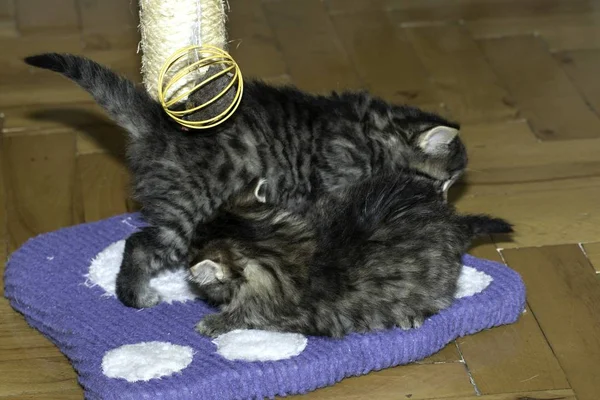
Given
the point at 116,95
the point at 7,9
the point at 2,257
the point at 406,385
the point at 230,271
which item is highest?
the point at 116,95

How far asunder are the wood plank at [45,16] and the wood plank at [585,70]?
6.26 feet

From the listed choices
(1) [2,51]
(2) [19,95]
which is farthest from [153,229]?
(1) [2,51]

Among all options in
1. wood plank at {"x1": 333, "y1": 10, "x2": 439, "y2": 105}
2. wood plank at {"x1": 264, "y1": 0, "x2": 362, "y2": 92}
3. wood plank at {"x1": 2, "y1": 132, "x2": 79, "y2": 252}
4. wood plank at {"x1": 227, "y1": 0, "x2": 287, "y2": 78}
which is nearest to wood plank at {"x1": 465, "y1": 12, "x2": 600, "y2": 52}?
wood plank at {"x1": 333, "y1": 10, "x2": 439, "y2": 105}

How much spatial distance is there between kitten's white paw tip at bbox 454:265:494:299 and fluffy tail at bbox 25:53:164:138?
87cm

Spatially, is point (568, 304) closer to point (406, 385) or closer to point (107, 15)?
point (406, 385)

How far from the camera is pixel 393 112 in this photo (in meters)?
2.81

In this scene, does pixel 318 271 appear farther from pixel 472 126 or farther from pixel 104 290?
pixel 472 126

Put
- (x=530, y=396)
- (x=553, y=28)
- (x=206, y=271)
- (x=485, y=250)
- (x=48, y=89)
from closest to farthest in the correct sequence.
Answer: (x=206, y=271)
(x=530, y=396)
(x=485, y=250)
(x=48, y=89)
(x=553, y=28)

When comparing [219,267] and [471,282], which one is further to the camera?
[471,282]

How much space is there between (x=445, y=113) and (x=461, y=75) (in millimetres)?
300

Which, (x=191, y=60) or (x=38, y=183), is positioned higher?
(x=191, y=60)

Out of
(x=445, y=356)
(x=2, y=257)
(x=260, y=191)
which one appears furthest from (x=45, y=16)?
(x=445, y=356)

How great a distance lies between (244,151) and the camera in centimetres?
257

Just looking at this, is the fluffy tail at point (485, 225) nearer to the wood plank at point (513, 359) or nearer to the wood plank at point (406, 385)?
the wood plank at point (513, 359)
